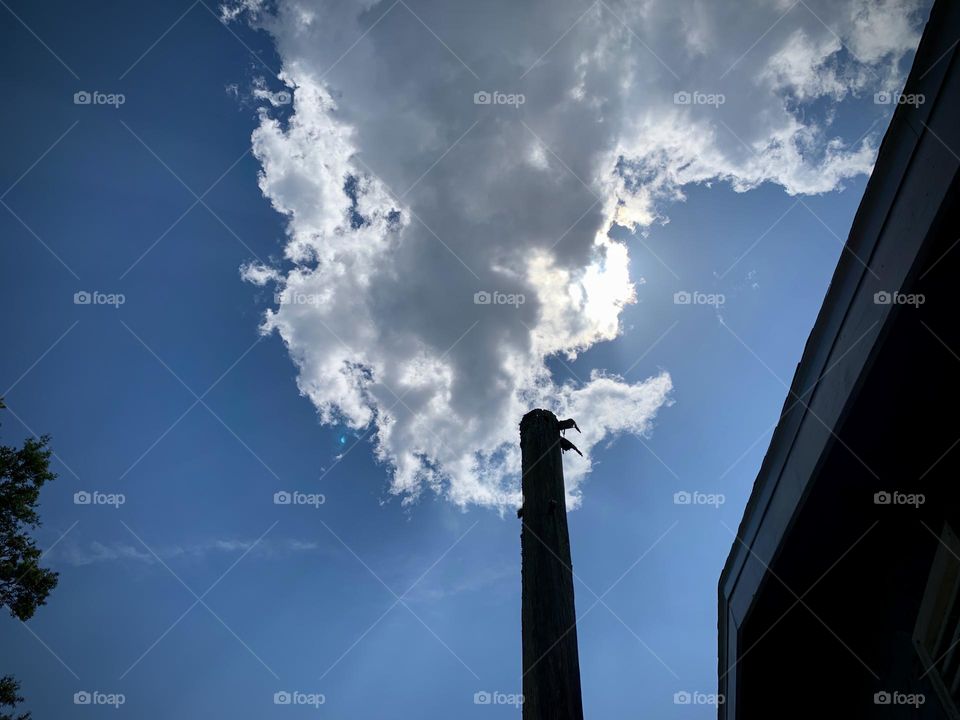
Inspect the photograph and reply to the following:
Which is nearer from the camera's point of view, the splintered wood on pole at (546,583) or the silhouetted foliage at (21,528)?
the splintered wood on pole at (546,583)

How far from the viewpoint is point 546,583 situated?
9.46 ft

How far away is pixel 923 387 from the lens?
3.13 metres

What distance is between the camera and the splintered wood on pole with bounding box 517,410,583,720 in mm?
2559

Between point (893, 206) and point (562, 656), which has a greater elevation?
point (893, 206)

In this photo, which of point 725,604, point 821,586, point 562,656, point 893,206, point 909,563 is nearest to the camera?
point 562,656

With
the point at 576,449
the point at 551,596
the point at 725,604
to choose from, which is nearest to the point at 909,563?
the point at 725,604

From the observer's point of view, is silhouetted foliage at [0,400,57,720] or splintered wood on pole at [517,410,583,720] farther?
silhouetted foliage at [0,400,57,720]

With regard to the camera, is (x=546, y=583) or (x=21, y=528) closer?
(x=546, y=583)

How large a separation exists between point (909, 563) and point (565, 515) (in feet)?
9.52

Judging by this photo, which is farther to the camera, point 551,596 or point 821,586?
Answer: point 821,586

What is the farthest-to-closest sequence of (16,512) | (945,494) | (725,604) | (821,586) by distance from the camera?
(16,512) < (725,604) < (821,586) < (945,494)

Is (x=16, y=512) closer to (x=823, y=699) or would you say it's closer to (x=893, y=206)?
(x=823, y=699)

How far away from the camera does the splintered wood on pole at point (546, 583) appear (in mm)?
2559

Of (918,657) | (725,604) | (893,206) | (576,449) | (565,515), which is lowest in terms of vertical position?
(918,657)
